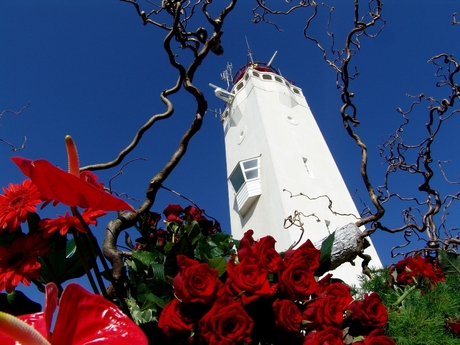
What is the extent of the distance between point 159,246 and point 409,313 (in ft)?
1.95

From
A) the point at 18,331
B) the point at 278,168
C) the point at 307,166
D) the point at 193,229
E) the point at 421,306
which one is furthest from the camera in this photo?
the point at 307,166

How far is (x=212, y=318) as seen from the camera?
0.53m

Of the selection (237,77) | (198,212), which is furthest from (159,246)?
(237,77)

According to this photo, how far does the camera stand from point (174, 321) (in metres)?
0.53

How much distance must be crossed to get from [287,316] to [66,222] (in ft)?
1.37

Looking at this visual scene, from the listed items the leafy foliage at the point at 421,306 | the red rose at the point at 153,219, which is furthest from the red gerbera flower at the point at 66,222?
the leafy foliage at the point at 421,306

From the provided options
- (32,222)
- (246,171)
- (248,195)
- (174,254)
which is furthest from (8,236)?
(246,171)

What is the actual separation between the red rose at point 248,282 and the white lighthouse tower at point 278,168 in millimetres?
4547

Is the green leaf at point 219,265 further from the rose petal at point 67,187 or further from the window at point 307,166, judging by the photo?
the window at point 307,166

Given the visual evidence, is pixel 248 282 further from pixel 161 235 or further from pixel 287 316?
pixel 161 235

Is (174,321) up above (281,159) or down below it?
below

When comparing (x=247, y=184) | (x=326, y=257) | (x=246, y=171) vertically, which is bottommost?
(x=326, y=257)

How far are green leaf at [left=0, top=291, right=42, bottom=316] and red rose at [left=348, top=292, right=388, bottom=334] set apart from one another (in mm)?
625

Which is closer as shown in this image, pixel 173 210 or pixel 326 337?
pixel 326 337
